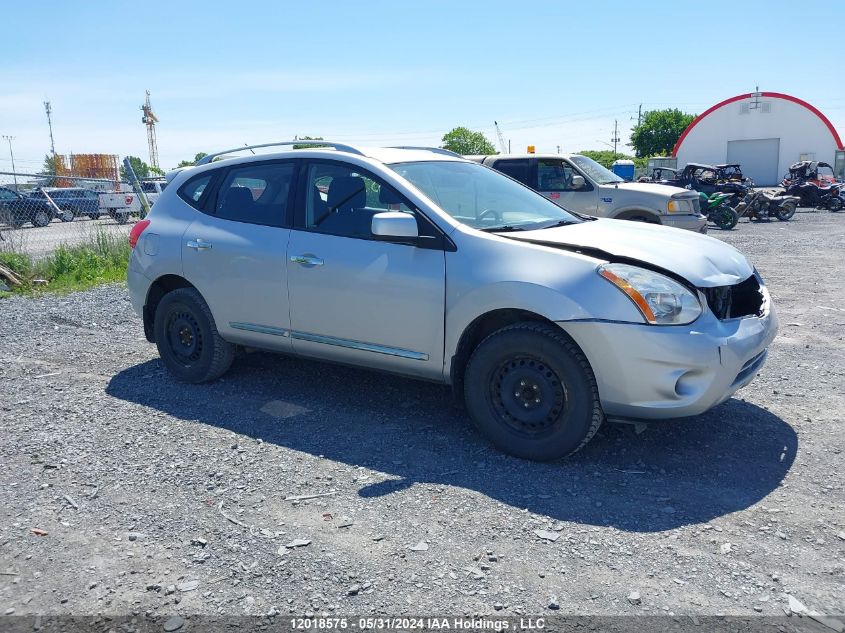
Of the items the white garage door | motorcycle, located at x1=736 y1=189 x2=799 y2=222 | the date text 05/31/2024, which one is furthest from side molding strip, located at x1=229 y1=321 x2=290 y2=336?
the white garage door

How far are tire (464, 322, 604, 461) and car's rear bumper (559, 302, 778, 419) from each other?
93 millimetres

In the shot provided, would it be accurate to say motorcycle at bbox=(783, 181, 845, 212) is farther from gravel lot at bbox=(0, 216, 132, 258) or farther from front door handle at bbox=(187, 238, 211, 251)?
front door handle at bbox=(187, 238, 211, 251)

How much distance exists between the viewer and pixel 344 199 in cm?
502

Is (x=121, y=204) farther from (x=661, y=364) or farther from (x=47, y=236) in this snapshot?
(x=661, y=364)

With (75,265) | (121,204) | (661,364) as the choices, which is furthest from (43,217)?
(661,364)

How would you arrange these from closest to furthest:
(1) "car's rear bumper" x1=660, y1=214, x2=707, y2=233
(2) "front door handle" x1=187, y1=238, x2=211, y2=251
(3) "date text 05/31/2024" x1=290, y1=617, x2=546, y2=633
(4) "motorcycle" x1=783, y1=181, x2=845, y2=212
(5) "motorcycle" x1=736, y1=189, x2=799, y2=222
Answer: (3) "date text 05/31/2024" x1=290, y1=617, x2=546, y2=633, (2) "front door handle" x1=187, y1=238, x2=211, y2=251, (1) "car's rear bumper" x1=660, y1=214, x2=707, y2=233, (5) "motorcycle" x1=736, y1=189, x2=799, y2=222, (4) "motorcycle" x1=783, y1=181, x2=845, y2=212

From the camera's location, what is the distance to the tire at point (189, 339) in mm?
5680

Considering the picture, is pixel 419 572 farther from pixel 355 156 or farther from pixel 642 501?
pixel 355 156

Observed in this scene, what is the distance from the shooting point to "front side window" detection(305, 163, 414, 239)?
→ 4.85 m

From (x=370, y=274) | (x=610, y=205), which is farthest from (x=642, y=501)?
(x=610, y=205)

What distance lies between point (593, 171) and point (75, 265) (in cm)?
919

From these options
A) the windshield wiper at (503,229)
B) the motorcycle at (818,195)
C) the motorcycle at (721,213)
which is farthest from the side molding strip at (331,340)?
the motorcycle at (818,195)

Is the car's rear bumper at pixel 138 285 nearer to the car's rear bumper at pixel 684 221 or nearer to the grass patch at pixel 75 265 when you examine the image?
the grass patch at pixel 75 265

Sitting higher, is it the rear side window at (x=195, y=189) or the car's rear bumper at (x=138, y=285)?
the rear side window at (x=195, y=189)
